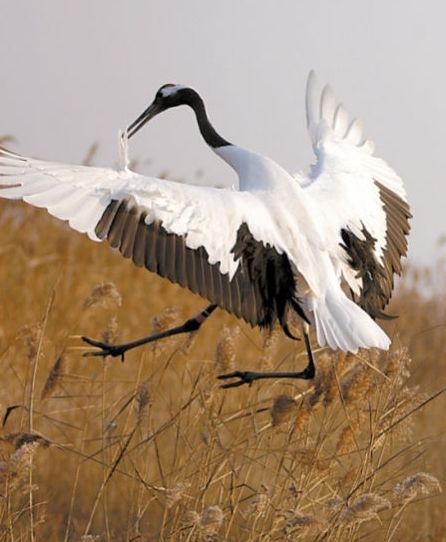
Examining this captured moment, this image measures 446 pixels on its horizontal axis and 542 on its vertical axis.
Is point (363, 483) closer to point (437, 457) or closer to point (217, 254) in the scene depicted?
point (217, 254)

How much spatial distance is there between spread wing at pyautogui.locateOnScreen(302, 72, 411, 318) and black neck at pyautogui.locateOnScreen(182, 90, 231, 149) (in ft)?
1.16

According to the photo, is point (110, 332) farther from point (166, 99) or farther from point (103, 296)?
point (166, 99)

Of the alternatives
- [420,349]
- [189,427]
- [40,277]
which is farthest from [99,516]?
A: [420,349]

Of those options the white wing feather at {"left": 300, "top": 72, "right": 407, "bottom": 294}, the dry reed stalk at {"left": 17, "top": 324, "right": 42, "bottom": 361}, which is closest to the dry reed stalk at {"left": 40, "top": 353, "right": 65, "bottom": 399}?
the dry reed stalk at {"left": 17, "top": 324, "right": 42, "bottom": 361}

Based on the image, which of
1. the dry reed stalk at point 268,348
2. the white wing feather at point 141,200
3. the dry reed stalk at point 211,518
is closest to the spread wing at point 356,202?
the white wing feather at point 141,200

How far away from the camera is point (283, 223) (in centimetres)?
358

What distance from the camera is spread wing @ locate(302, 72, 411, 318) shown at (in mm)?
3916

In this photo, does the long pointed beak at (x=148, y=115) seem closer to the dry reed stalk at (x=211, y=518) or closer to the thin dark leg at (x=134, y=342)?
the thin dark leg at (x=134, y=342)

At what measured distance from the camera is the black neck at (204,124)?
4523 millimetres

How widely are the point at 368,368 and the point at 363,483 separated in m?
0.26

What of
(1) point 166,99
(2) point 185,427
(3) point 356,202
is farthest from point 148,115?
(2) point 185,427

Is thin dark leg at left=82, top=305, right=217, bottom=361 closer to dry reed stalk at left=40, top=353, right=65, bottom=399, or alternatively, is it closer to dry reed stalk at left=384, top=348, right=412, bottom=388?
dry reed stalk at left=40, top=353, right=65, bottom=399

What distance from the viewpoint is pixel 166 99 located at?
470 cm

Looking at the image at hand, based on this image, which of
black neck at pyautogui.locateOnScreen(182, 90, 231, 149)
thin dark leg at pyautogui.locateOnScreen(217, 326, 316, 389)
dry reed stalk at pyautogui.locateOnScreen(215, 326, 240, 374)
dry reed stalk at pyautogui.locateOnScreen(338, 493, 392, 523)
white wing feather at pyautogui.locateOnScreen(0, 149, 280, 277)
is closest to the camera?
dry reed stalk at pyautogui.locateOnScreen(338, 493, 392, 523)
